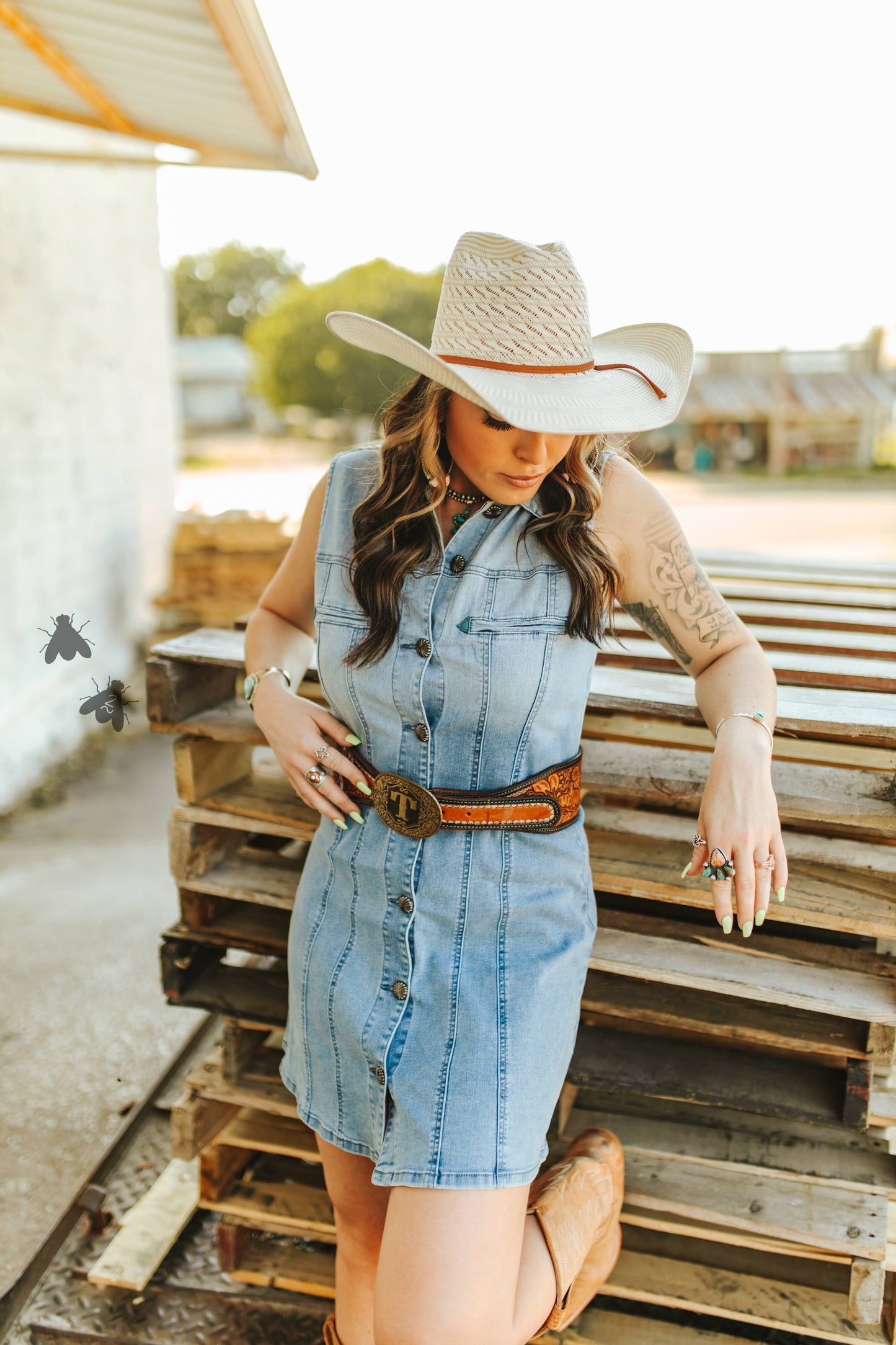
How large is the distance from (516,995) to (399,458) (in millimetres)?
989

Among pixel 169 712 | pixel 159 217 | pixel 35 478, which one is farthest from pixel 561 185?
pixel 169 712

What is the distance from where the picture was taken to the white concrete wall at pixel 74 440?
5449 mm

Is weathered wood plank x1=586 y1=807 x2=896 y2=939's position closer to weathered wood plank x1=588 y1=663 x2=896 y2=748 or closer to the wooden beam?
weathered wood plank x1=588 y1=663 x2=896 y2=748

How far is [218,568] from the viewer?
7984 millimetres

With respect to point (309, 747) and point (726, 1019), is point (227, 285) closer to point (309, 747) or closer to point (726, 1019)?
point (309, 747)

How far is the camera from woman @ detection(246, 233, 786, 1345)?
1.68 meters

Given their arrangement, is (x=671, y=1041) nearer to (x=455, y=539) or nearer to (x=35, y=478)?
(x=455, y=539)

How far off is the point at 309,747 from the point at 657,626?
70 cm

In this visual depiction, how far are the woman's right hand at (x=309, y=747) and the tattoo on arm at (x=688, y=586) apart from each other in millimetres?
660

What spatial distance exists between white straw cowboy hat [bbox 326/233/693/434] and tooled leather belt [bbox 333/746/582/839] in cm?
62

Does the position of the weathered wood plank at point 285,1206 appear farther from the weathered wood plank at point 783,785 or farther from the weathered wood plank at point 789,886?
the weathered wood plank at point 783,785

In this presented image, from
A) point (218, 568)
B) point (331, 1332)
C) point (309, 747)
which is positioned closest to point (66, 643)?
point (309, 747)

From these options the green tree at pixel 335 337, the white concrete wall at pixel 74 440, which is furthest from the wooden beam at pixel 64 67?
the green tree at pixel 335 337

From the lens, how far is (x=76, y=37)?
152 inches
